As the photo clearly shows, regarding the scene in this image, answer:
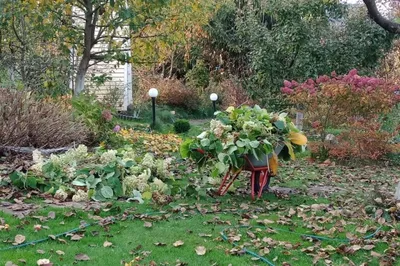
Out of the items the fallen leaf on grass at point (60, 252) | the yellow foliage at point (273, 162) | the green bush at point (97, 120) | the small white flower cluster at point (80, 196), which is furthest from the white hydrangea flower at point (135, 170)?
the green bush at point (97, 120)

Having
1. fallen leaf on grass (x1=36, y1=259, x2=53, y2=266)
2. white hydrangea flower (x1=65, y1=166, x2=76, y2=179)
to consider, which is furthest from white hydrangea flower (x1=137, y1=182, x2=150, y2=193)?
fallen leaf on grass (x1=36, y1=259, x2=53, y2=266)

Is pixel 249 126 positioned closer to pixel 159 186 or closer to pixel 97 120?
pixel 159 186

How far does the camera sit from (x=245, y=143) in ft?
18.7

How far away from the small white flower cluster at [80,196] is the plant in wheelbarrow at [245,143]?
1226 mm

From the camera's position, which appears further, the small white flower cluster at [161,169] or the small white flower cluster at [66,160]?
the small white flower cluster at [161,169]

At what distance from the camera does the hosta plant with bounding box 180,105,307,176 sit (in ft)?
18.7

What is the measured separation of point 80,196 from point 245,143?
1812 mm

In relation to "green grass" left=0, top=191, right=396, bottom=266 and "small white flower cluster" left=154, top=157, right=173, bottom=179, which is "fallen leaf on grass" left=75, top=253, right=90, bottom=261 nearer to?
"green grass" left=0, top=191, right=396, bottom=266

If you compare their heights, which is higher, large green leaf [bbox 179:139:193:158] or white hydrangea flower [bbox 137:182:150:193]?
large green leaf [bbox 179:139:193:158]

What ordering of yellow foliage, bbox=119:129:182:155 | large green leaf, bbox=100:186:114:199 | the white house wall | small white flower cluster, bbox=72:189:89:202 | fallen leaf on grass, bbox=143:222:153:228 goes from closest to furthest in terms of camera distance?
fallen leaf on grass, bbox=143:222:153:228, small white flower cluster, bbox=72:189:89:202, large green leaf, bbox=100:186:114:199, yellow foliage, bbox=119:129:182:155, the white house wall

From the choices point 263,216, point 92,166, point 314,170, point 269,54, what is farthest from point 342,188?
point 269,54

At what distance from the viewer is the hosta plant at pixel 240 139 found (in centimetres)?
571

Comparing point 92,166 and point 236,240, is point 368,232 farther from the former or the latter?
point 92,166

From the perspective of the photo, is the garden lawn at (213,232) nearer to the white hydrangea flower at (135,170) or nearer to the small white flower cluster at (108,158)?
the white hydrangea flower at (135,170)
